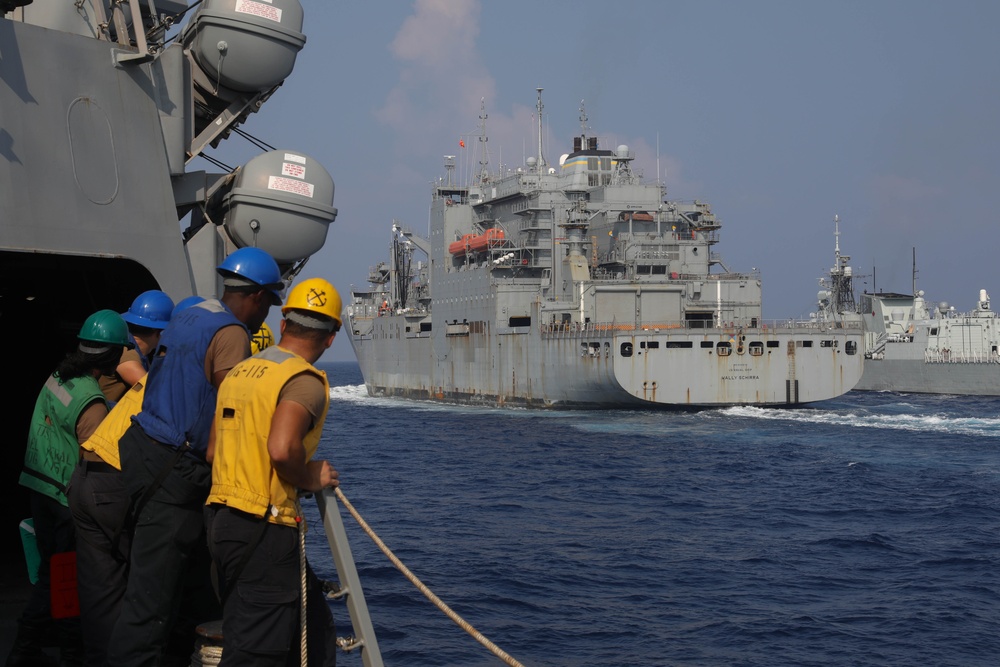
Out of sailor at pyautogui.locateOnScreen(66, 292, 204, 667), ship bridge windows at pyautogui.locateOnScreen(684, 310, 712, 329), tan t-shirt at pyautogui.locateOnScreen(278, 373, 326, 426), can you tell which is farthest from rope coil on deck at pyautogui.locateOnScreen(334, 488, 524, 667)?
ship bridge windows at pyautogui.locateOnScreen(684, 310, 712, 329)

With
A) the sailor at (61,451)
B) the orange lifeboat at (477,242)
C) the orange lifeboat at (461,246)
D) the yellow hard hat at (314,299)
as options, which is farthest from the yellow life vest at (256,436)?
the orange lifeboat at (461,246)

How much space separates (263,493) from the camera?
3.34m

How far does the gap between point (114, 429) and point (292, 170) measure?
3.41 m

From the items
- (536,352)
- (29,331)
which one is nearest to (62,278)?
(29,331)

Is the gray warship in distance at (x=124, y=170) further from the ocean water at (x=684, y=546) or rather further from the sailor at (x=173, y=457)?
the ocean water at (x=684, y=546)

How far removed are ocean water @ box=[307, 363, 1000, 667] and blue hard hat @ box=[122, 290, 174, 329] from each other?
145 inches

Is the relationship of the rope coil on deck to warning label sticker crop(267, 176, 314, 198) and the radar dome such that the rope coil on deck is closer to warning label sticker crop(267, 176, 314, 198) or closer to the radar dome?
warning label sticker crop(267, 176, 314, 198)

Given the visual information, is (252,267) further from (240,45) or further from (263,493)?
(240,45)

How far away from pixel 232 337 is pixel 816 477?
16.7 m

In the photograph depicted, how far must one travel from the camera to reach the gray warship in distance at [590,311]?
31.0 meters

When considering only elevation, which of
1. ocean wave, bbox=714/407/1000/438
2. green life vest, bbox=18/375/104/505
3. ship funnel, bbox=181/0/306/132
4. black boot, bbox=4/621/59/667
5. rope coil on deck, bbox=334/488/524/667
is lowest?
ocean wave, bbox=714/407/1000/438

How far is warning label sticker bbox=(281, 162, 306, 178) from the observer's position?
7.38 m

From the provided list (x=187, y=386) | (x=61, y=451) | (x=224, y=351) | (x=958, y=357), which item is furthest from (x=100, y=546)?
(x=958, y=357)

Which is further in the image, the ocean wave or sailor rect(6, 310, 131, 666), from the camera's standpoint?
the ocean wave
